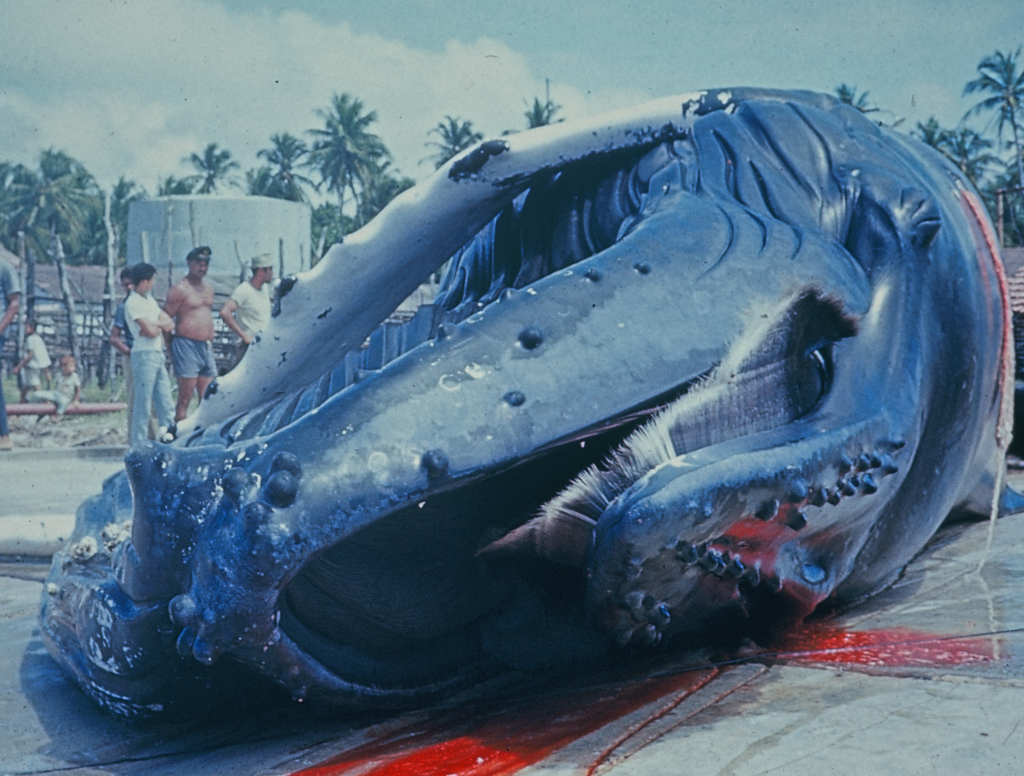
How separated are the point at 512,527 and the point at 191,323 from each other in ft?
22.4

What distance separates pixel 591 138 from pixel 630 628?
105cm

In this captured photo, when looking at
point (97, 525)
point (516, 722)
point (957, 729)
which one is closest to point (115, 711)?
point (97, 525)

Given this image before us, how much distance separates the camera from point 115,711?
1.85 meters

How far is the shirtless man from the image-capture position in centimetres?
799

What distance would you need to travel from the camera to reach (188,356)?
8.11 meters

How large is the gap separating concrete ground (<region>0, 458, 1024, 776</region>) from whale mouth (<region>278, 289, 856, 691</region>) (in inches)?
5.2

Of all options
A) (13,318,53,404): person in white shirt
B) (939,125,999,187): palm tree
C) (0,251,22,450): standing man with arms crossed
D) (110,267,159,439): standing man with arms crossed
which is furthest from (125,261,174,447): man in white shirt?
(939,125,999,187): palm tree

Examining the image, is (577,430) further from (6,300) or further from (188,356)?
(6,300)

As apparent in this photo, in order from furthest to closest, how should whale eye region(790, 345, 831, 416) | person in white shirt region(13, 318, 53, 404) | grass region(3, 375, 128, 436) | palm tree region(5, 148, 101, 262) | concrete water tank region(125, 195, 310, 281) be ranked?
palm tree region(5, 148, 101, 262)
concrete water tank region(125, 195, 310, 281)
person in white shirt region(13, 318, 53, 404)
grass region(3, 375, 128, 436)
whale eye region(790, 345, 831, 416)

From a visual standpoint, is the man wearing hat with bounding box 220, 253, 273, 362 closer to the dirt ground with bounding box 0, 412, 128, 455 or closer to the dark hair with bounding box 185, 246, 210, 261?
the dark hair with bounding box 185, 246, 210, 261

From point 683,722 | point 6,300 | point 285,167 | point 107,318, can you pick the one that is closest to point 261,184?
point 285,167

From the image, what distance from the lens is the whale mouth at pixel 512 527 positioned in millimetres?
1620

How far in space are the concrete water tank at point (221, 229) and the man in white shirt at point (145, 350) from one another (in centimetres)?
997

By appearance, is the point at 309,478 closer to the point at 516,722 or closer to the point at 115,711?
the point at 516,722
